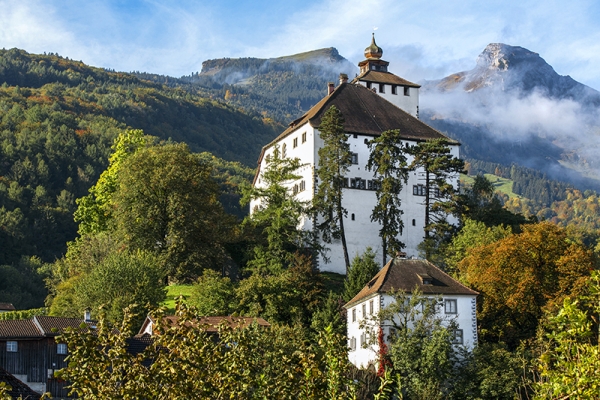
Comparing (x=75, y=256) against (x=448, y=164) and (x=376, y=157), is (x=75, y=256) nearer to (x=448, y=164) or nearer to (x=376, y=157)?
(x=376, y=157)

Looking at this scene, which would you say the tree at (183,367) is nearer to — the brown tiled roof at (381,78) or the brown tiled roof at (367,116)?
the brown tiled roof at (367,116)

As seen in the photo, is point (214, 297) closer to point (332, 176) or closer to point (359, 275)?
point (359, 275)

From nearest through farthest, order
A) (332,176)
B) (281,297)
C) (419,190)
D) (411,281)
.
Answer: (411,281)
(281,297)
(332,176)
(419,190)

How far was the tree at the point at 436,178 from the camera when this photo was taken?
8250 cm

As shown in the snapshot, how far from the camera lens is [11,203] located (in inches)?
5315

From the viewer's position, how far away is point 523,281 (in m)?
65.2

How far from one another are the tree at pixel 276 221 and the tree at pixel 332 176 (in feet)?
5.54

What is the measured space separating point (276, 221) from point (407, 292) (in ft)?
58.6

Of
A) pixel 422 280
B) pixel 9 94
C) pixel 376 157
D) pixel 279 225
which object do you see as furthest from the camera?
pixel 9 94

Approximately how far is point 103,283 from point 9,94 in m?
135

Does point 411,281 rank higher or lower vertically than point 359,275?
lower

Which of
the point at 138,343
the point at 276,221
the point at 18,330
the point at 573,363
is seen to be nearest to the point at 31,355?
the point at 18,330

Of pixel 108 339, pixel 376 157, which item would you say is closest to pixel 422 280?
pixel 376 157

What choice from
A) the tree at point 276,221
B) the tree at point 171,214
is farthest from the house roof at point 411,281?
the tree at point 171,214
